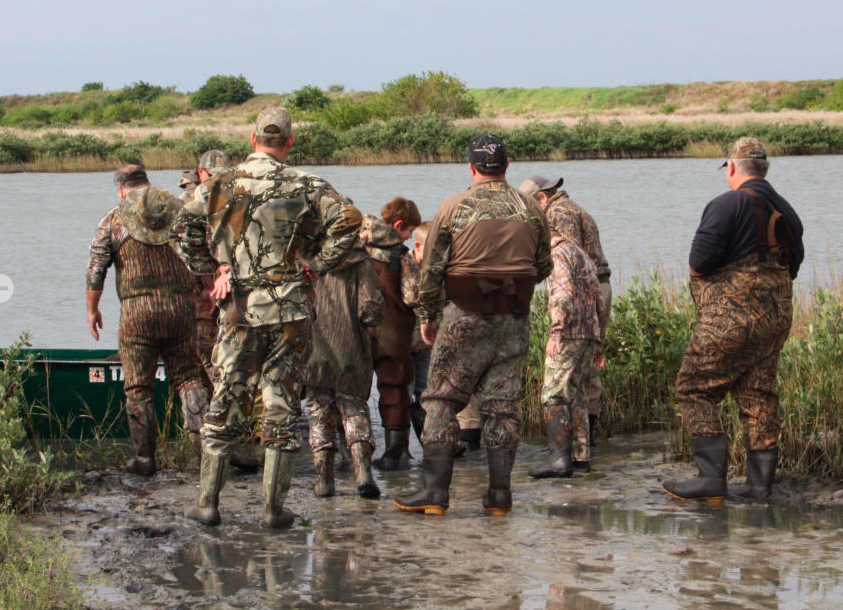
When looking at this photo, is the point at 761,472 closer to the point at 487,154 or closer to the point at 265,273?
the point at 487,154

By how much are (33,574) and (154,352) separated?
2673 mm

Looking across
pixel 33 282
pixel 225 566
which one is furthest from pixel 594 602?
pixel 33 282

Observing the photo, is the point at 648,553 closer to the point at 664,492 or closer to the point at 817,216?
the point at 664,492

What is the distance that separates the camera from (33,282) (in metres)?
21.3

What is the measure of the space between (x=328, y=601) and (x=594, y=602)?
1.09 m

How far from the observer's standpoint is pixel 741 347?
243 inches

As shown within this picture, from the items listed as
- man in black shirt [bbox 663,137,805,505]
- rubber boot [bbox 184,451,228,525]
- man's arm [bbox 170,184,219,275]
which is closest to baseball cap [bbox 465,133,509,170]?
man in black shirt [bbox 663,137,805,505]

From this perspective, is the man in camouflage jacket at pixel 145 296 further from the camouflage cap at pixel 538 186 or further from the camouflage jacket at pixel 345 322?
the camouflage cap at pixel 538 186

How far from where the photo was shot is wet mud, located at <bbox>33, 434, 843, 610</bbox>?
473cm

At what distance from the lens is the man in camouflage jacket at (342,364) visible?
6664 mm

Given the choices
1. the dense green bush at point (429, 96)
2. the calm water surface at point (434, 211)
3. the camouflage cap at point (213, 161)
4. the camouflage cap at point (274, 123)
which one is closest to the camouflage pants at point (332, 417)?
the camouflage cap at point (274, 123)

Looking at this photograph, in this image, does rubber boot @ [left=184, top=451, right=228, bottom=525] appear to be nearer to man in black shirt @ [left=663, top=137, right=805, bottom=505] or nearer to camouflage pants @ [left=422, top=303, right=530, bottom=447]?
camouflage pants @ [left=422, top=303, right=530, bottom=447]

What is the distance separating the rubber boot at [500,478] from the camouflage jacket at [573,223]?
1.54 meters

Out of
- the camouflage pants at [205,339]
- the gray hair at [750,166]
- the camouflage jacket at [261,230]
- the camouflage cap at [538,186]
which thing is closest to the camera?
the camouflage jacket at [261,230]
